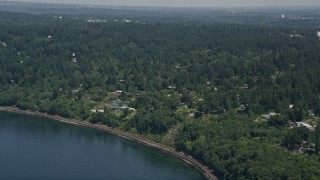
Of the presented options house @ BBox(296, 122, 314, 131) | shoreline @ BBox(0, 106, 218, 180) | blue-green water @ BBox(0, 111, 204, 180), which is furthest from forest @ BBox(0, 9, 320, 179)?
blue-green water @ BBox(0, 111, 204, 180)

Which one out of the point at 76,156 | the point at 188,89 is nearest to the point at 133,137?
the point at 76,156

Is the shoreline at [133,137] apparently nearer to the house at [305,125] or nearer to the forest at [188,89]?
the forest at [188,89]

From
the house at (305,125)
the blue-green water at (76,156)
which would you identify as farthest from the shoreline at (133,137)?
the house at (305,125)

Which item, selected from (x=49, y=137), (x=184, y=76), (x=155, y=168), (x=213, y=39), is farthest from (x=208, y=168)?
(x=213, y=39)

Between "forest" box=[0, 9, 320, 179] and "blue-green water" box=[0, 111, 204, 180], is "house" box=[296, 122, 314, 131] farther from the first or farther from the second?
"blue-green water" box=[0, 111, 204, 180]

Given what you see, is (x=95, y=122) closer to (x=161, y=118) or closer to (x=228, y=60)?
(x=161, y=118)
